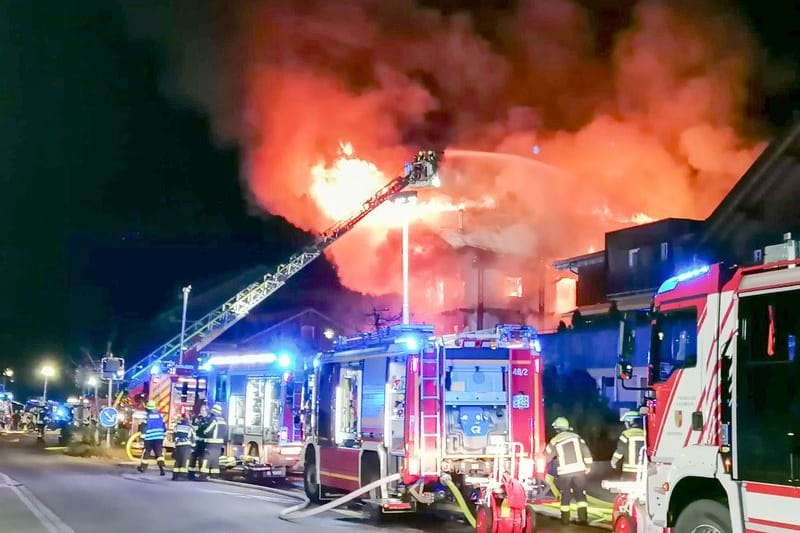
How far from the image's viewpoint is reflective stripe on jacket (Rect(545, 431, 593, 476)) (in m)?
11.7

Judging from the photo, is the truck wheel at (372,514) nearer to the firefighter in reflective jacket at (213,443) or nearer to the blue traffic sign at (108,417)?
the firefighter in reflective jacket at (213,443)

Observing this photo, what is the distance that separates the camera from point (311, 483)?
566 inches

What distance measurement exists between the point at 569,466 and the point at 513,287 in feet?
86.8

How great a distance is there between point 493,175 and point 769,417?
28.3 m

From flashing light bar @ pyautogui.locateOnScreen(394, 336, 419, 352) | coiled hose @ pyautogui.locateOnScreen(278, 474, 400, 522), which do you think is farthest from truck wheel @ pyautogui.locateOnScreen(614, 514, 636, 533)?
flashing light bar @ pyautogui.locateOnScreen(394, 336, 419, 352)

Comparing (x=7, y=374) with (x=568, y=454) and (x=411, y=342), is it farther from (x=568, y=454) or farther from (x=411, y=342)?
(x=568, y=454)

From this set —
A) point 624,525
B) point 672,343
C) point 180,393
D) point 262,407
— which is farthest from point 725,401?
point 180,393

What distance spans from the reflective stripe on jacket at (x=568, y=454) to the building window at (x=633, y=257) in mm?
16994

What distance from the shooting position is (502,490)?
985 centimetres

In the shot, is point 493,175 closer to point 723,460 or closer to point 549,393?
point 549,393

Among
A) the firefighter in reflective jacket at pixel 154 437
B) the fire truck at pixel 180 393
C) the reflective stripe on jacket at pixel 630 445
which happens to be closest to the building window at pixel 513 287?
the fire truck at pixel 180 393

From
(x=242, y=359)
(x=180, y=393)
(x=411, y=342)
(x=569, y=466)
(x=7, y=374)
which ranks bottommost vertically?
(x=569, y=466)

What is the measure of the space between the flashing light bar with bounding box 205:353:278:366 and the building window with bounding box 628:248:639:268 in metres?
14.0

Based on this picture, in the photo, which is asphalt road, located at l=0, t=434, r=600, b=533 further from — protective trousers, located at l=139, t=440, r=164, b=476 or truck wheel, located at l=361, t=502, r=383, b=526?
protective trousers, located at l=139, t=440, r=164, b=476
